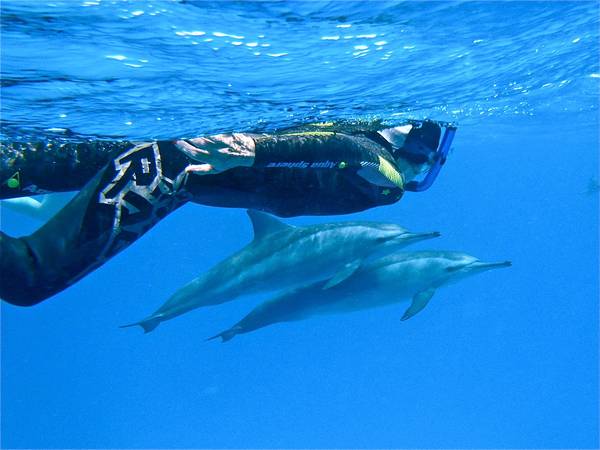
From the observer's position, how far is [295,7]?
6473mm

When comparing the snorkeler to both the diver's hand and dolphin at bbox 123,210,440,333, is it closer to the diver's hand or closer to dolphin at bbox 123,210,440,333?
the diver's hand

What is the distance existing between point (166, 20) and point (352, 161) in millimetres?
2715

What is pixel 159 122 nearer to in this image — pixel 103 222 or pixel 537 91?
pixel 103 222

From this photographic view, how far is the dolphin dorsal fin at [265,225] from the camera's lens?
980 cm

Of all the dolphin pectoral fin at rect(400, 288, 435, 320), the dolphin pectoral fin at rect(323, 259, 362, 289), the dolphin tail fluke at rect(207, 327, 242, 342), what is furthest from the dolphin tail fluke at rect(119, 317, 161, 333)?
the dolphin pectoral fin at rect(400, 288, 435, 320)

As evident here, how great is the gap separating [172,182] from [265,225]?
5.68 m

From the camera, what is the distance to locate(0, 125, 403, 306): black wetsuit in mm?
3680

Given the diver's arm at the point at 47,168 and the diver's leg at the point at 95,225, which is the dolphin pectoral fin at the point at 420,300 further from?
the diver's leg at the point at 95,225

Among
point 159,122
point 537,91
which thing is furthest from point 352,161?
point 537,91

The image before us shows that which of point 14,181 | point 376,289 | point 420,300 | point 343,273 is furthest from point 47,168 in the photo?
point 420,300

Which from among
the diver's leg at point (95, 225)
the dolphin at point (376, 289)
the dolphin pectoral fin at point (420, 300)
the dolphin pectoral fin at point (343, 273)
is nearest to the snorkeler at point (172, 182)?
the diver's leg at point (95, 225)

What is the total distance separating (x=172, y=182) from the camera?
4.36 metres

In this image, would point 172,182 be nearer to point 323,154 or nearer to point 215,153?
point 215,153

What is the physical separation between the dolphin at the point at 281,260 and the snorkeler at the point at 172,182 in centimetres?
307
